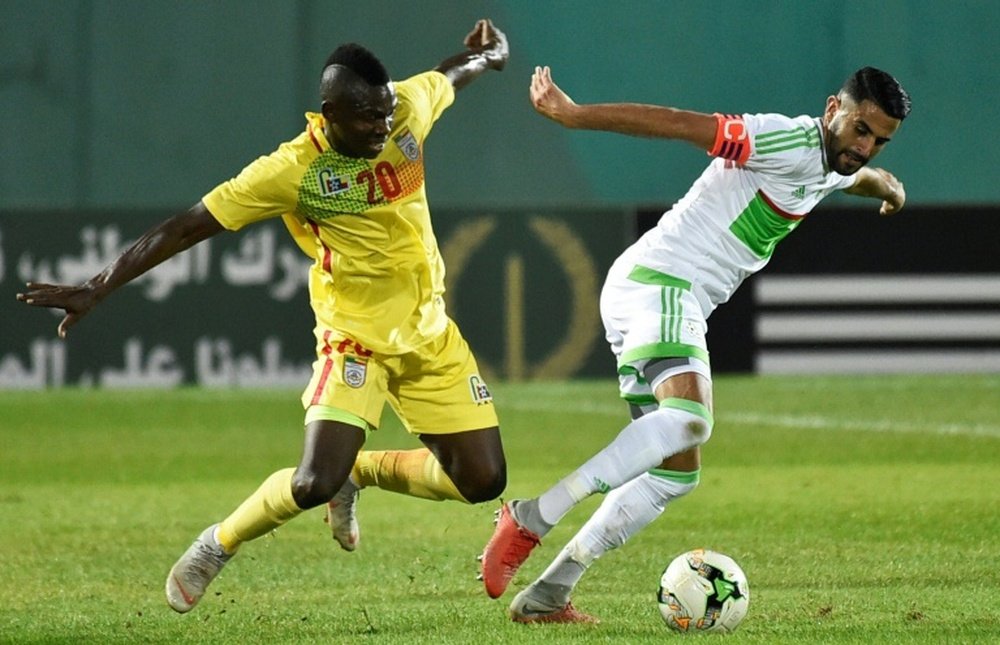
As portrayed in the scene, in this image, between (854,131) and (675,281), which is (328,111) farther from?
(854,131)

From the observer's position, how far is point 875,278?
672 inches

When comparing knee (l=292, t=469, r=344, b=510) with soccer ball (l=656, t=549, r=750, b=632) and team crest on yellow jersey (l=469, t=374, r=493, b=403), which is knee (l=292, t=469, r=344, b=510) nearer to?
team crest on yellow jersey (l=469, t=374, r=493, b=403)

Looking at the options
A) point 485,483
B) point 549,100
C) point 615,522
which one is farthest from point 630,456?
point 549,100

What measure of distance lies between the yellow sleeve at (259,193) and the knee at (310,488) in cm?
85

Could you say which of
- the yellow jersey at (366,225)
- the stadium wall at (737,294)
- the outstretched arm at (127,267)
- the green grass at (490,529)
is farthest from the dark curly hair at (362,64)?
the stadium wall at (737,294)

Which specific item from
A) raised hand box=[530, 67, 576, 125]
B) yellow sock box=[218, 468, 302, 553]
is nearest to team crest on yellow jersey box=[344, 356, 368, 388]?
yellow sock box=[218, 468, 302, 553]

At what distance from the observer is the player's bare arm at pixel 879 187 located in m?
7.01

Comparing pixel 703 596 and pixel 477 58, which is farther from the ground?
pixel 477 58

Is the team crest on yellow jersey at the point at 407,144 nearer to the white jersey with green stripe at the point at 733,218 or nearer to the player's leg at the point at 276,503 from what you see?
the white jersey with green stripe at the point at 733,218

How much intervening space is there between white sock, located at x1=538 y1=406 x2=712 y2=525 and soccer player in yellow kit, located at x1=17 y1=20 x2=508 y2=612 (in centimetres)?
81

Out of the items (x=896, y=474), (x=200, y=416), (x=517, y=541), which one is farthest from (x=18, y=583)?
(x=200, y=416)

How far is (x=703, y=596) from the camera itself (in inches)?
229

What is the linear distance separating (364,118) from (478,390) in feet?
3.84

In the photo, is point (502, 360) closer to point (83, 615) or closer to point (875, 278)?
point (875, 278)
